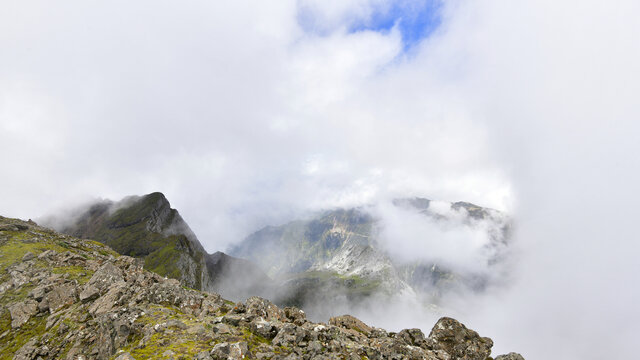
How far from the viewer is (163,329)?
23234 mm

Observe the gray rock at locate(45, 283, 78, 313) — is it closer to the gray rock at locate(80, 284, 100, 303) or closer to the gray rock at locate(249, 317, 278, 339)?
the gray rock at locate(80, 284, 100, 303)

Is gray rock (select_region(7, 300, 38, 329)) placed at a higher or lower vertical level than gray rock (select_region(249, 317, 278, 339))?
lower

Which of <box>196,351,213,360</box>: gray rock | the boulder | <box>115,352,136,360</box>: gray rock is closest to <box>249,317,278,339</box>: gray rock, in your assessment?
<box>196,351,213,360</box>: gray rock

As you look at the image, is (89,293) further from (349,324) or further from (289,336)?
(349,324)

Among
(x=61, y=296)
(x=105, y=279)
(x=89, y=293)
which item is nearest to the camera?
(x=89, y=293)

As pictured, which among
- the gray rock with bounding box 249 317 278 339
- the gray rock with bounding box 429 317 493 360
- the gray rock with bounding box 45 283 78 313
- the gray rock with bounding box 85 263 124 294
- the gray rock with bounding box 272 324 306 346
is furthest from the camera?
the gray rock with bounding box 45 283 78 313

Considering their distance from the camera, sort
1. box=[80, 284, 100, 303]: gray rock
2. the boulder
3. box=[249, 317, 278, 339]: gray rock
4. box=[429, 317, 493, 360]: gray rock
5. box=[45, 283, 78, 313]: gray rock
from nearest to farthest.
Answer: box=[249, 317, 278, 339]: gray rock < box=[429, 317, 493, 360]: gray rock < box=[80, 284, 100, 303]: gray rock < box=[45, 283, 78, 313]: gray rock < the boulder

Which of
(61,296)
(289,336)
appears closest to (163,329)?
(289,336)

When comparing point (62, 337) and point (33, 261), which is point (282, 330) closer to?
point (62, 337)

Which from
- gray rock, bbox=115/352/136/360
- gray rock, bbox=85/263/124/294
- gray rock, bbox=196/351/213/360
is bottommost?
gray rock, bbox=115/352/136/360

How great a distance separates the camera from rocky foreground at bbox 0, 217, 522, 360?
2184 cm

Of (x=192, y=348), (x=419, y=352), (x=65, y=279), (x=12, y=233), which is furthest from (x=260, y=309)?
(x=12, y=233)

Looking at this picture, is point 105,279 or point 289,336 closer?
point 289,336

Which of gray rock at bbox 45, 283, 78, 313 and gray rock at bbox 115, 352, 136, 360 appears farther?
gray rock at bbox 45, 283, 78, 313
